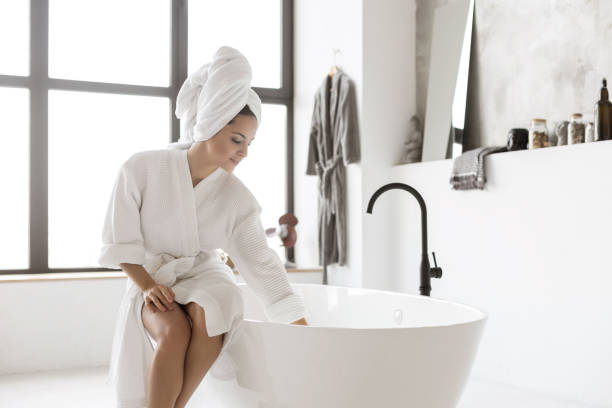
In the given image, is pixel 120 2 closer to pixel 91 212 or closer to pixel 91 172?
pixel 91 172

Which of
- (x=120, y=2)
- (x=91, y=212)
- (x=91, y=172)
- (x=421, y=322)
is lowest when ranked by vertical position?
(x=421, y=322)

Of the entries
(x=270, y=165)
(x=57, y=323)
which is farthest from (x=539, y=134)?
(x=57, y=323)

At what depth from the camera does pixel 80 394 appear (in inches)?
117

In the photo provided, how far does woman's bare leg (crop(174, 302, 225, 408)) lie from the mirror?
2.06 meters

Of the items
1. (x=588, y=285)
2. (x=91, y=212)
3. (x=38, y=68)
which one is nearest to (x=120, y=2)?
(x=38, y=68)

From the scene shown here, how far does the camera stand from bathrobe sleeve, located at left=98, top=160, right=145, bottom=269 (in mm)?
1839

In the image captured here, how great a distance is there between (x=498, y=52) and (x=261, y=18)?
1.91 metres

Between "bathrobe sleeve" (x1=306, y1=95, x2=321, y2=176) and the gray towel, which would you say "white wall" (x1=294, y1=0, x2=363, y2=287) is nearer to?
"bathrobe sleeve" (x1=306, y1=95, x2=321, y2=176)

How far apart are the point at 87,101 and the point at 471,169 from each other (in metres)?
2.46

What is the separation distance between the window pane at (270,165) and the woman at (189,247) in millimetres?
2390

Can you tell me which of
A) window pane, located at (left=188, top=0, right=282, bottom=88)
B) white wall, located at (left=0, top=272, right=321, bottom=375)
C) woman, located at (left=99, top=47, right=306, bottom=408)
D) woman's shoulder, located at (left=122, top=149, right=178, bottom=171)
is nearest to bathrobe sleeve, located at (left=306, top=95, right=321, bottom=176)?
window pane, located at (left=188, top=0, right=282, bottom=88)

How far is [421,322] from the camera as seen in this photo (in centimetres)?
252

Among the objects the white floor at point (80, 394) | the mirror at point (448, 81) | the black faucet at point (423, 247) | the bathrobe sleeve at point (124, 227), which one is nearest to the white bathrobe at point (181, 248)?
the bathrobe sleeve at point (124, 227)

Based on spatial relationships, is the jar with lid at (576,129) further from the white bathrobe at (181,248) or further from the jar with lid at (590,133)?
the white bathrobe at (181,248)
